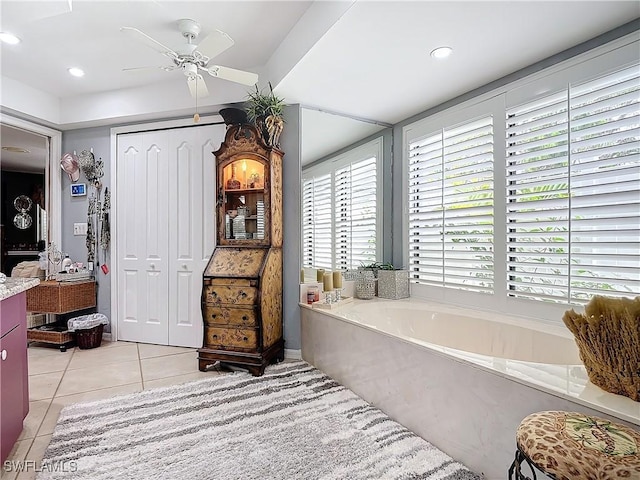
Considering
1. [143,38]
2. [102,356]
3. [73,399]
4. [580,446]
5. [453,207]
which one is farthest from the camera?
[102,356]

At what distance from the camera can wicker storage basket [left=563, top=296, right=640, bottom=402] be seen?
1.22 m

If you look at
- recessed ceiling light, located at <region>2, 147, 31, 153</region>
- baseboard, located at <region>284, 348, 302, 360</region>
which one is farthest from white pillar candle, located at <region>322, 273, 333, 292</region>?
recessed ceiling light, located at <region>2, 147, 31, 153</region>

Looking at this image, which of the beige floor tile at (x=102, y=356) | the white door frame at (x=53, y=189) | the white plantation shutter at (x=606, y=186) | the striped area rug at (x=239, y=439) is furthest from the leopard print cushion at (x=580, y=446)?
the white door frame at (x=53, y=189)

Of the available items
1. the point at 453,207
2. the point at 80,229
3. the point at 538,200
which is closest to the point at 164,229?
the point at 80,229

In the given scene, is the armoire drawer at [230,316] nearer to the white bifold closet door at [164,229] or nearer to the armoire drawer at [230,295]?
the armoire drawer at [230,295]

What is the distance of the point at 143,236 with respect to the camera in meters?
3.80

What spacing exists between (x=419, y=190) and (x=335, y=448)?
2275 millimetres

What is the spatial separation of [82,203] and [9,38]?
174cm

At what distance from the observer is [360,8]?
73.0 inches

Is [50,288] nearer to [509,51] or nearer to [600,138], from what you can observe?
[509,51]

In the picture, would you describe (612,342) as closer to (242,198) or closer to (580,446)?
(580,446)

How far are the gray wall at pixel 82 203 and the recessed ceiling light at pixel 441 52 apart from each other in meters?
3.50

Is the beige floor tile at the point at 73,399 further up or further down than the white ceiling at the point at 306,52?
further down

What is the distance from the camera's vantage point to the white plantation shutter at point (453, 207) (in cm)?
269
